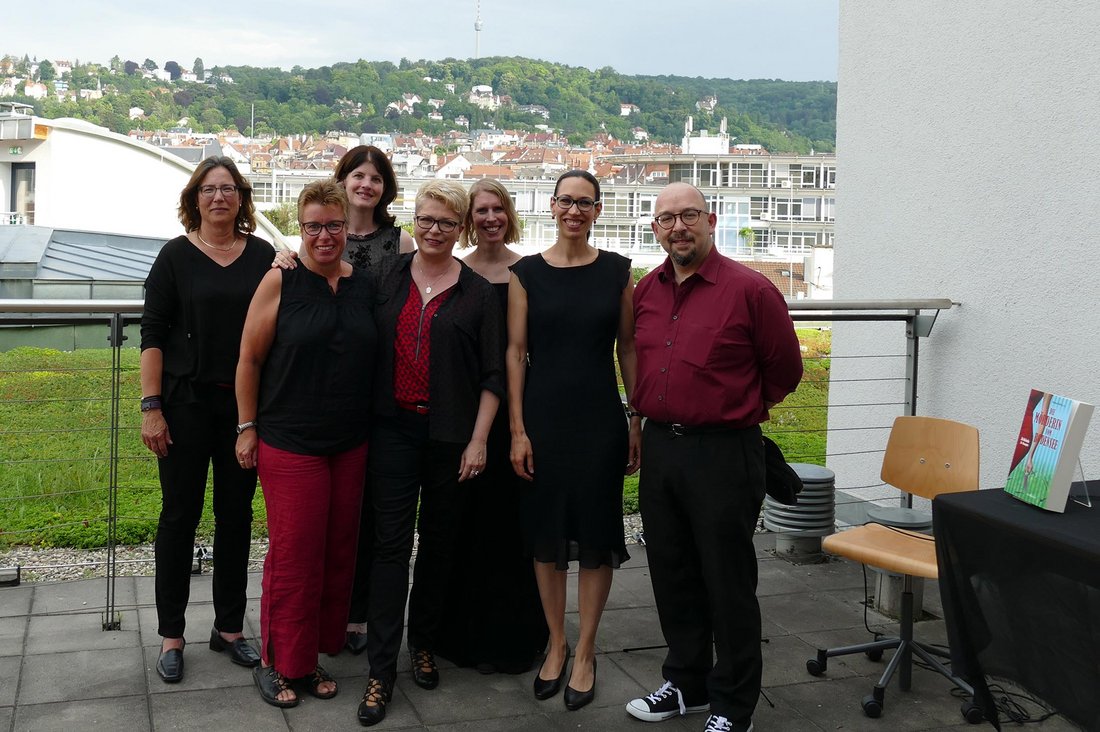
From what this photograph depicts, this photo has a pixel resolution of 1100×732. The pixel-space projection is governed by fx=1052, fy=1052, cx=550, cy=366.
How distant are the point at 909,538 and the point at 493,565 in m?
1.46

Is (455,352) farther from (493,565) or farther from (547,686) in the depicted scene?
(547,686)

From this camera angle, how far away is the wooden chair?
3.42 m

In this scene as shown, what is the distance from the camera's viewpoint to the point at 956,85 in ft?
16.0

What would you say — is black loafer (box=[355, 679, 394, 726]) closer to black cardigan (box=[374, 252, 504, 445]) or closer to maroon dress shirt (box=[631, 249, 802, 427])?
black cardigan (box=[374, 252, 504, 445])

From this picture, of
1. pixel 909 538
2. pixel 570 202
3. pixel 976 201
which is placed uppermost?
pixel 976 201

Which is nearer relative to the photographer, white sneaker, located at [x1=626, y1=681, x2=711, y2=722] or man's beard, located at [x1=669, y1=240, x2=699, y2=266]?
man's beard, located at [x1=669, y1=240, x2=699, y2=266]

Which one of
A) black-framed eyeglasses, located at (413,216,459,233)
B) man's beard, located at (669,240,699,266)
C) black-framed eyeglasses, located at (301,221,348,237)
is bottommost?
man's beard, located at (669,240,699,266)

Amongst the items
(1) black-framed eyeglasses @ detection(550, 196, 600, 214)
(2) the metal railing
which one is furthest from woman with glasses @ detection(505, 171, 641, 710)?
(2) the metal railing

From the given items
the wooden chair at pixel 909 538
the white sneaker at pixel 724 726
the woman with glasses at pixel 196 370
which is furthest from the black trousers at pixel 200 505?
the wooden chair at pixel 909 538

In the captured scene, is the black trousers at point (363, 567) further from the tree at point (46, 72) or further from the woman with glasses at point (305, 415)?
the tree at point (46, 72)

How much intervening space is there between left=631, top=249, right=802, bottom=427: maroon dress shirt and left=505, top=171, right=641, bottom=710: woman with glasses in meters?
0.22

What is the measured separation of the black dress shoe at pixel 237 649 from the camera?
140 inches

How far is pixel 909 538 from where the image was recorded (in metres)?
3.70

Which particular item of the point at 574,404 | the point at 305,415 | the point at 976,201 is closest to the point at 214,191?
the point at 305,415
